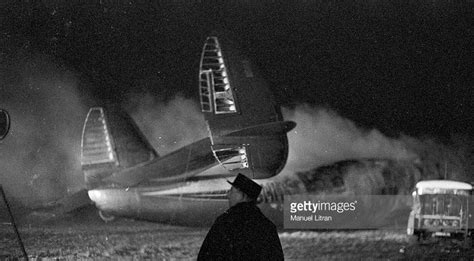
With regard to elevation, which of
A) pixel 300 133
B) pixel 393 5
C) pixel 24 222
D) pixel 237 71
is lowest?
pixel 24 222

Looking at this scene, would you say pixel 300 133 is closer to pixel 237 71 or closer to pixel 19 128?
pixel 237 71

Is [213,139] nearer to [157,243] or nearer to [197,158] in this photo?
[197,158]

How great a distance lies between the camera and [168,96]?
5.40 meters

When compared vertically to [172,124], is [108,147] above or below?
below

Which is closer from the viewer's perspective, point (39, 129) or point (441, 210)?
point (39, 129)

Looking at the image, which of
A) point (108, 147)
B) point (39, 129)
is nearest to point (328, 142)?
point (108, 147)

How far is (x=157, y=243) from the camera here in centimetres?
535

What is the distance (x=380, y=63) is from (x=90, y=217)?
227 cm

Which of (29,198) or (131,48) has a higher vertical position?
(131,48)

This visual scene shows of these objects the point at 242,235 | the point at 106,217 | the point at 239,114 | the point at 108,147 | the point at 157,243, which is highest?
the point at 239,114

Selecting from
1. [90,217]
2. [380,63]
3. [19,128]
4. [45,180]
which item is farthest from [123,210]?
[380,63]

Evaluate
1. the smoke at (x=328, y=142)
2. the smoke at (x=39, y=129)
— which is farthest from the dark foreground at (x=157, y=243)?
the smoke at (x=328, y=142)
